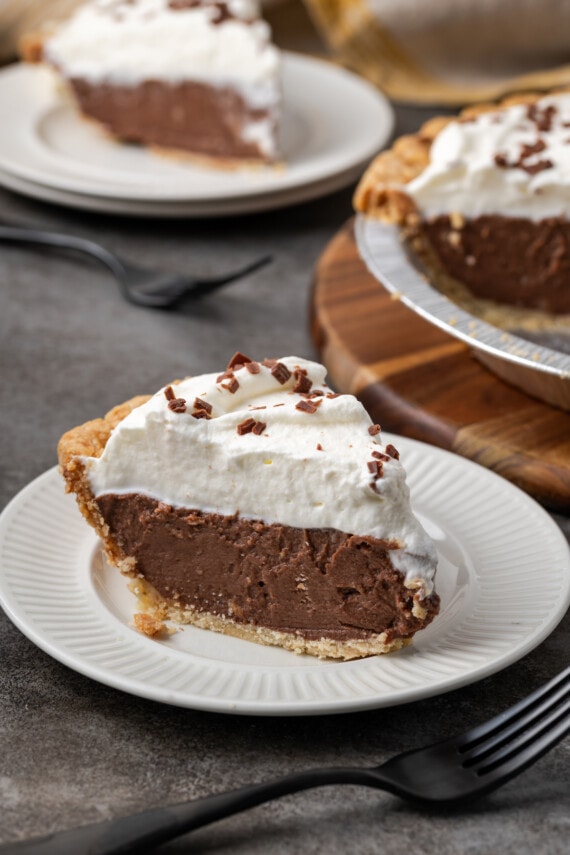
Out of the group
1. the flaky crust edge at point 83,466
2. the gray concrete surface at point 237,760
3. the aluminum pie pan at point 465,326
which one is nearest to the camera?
the gray concrete surface at point 237,760

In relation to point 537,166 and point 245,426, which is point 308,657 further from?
point 537,166

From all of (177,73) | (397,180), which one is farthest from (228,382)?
(177,73)

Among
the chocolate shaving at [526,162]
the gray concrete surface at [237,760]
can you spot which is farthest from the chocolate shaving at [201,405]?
the chocolate shaving at [526,162]

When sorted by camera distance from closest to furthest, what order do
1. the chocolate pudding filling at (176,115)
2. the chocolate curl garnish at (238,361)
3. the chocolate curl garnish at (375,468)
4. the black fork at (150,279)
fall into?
the chocolate curl garnish at (375,468)
the chocolate curl garnish at (238,361)
the black fork at (150,279)
the chocolate pudding filling at (176,115)

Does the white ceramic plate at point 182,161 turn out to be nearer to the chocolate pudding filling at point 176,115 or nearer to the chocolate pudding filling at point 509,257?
the chocolate pudding filling at point 176,115

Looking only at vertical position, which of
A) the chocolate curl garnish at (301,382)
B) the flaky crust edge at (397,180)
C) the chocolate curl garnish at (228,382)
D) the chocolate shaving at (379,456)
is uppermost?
the chocolate curl garnish at (228,382)

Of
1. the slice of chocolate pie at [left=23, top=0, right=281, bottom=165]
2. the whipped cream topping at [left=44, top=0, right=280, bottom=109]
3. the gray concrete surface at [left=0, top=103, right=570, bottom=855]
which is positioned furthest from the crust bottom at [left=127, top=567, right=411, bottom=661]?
the whipped cream topping at [left=44, top=0, right=280, bottom=109]

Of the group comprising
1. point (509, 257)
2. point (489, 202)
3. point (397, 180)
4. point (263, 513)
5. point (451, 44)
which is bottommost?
point (451, 44)
